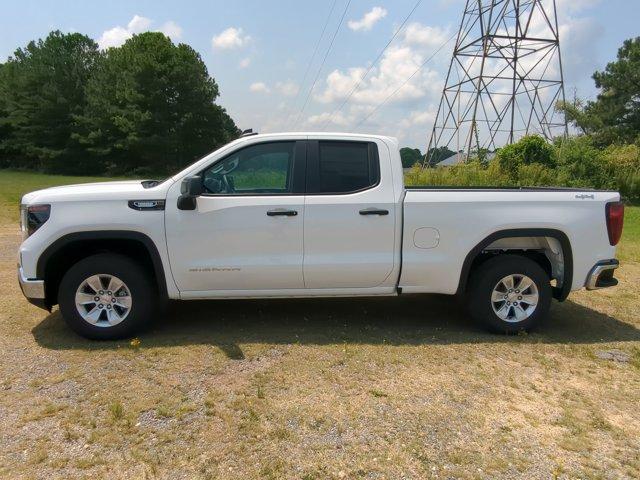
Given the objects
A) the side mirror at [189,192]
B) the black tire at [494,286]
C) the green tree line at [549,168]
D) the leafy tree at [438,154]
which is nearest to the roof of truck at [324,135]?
the side mirror at [189,192]

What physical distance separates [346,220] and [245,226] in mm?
913

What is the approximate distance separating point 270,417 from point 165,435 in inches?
26.6

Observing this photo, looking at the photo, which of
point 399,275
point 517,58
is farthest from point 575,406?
point 517,58

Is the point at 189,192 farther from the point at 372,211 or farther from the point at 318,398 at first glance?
the point at 318,398

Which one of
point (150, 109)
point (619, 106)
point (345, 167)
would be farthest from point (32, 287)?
point (150, 109)

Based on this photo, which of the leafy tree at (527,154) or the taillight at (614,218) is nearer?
the taillight at (614,218)

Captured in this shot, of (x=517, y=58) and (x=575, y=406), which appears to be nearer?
(x=575, y=406)

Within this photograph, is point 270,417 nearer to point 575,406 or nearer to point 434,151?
point 575,406

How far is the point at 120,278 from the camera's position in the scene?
455cm

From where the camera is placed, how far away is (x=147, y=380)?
3.90 metres

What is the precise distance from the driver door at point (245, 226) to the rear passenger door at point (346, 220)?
0.11m

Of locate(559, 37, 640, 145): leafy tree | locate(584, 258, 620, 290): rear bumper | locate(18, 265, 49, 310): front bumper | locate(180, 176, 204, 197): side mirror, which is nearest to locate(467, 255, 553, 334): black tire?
locate(584, 258, 620, 290): rear bumper

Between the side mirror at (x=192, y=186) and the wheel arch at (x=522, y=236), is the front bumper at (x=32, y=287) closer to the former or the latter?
the side mirror at (x=192, y=186)

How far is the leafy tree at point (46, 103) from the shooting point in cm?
4747
